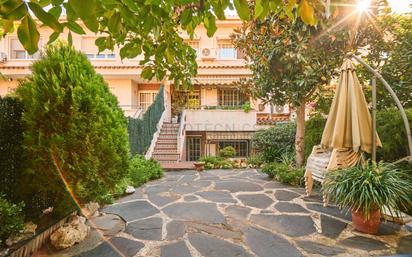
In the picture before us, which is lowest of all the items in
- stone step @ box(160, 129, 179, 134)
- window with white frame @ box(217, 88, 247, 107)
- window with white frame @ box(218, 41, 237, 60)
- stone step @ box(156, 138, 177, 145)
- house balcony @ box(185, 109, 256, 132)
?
stone step @ box(156, 138, 177, 145)

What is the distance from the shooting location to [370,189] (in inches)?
143

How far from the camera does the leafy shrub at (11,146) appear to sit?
329 centimetres

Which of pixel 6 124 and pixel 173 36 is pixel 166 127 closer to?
pixel 6 124

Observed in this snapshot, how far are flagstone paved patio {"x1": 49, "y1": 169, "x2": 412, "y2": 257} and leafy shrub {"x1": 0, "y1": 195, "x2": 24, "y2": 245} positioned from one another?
2.27 feet

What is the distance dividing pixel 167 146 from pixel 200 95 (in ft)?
24.2

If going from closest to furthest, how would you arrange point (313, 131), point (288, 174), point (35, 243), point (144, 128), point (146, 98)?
point (35, 243) → point (288, 174) → point (313, 131) → point (144, 128) → point (146, 98)

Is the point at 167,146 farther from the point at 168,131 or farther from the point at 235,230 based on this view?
the point at 235,230

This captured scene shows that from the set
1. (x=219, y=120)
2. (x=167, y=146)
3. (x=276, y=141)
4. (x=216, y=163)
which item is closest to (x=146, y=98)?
(x=219, y=120)

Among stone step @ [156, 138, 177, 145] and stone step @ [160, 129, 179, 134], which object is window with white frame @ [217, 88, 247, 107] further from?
stone step @ [156, 138, 177, 145]

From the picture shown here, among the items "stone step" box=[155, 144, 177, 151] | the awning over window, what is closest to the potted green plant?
"stone step" box=[155, 144, 177, 151]

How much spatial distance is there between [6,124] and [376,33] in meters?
8.81

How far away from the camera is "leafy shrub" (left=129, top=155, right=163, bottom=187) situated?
747 cm

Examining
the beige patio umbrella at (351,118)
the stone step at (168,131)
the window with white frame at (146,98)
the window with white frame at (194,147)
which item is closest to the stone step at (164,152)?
the stone step at (168,131)

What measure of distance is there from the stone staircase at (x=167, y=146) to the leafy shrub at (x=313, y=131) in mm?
6930
